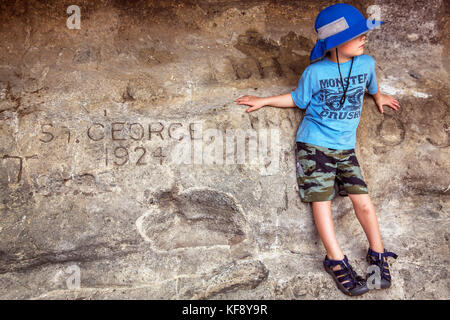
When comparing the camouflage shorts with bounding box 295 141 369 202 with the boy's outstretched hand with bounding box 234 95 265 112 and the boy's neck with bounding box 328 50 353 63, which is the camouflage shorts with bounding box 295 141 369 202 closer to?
the boy's outstretched hand with bounding box 234 95 265 112

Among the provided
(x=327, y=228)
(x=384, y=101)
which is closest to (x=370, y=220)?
(x=327, y=228)

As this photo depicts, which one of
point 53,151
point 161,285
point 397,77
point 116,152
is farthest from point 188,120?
point 397,77

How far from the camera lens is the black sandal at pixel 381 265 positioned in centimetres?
195

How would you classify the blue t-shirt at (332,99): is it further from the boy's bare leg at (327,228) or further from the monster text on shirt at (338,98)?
the boy's bare leg at (327,228)

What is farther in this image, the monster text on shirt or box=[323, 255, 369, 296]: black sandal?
the monster text on shirt

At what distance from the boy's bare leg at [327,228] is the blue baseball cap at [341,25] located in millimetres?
800

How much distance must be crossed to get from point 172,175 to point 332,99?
3.05 ft

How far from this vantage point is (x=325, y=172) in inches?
80.7

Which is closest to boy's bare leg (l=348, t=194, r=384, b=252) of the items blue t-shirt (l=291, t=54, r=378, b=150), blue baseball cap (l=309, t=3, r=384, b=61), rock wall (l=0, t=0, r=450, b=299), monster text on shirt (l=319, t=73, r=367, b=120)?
rock wall (l=0, t=0, r=450, b=299)

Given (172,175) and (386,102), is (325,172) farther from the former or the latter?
(172,175)

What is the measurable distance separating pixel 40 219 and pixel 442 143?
91.2 inches

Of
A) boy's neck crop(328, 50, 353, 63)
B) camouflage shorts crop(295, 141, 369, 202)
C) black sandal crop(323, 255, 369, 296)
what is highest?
boy's neck crop(328, 50, 353, 63)

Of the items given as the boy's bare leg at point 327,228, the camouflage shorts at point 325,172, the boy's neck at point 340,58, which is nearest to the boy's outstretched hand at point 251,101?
the camouflage shorts at point 325,172

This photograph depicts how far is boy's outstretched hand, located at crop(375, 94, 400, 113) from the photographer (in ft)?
7.64
